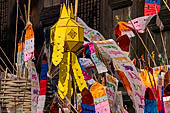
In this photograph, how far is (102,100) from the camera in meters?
2.47

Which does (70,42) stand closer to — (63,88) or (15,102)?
(63,88)

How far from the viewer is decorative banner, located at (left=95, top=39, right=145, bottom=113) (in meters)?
2.64

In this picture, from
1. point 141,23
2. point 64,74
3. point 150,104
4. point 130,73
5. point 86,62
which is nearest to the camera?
point 150,104

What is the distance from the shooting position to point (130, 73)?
106 inches

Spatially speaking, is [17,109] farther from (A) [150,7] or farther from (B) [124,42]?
(A) [150,7]

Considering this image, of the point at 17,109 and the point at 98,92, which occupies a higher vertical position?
the point at 98,92

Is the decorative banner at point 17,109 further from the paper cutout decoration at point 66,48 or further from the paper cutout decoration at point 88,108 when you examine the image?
the paper cutout decoration at point 88,108

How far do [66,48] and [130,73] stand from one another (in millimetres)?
549

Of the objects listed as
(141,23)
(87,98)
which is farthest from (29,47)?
(87,98)

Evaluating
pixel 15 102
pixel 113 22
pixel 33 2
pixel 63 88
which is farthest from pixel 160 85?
pixel 33 2

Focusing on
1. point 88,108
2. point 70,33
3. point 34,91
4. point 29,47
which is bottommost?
point 34,91

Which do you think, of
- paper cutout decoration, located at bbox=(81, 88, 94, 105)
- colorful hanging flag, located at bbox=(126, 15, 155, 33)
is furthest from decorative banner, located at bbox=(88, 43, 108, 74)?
colorful hanging flag, located at bbox=(126, 15, 155, 33)

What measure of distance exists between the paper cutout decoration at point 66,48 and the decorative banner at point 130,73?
29 cm

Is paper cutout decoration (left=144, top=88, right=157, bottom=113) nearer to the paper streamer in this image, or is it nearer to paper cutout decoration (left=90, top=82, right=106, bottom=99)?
paper cutout decoration (left=90, top=82, right=106, bottom=99)
